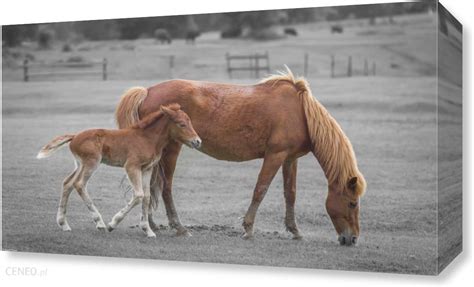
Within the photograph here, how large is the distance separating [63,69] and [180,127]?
6.98 feet

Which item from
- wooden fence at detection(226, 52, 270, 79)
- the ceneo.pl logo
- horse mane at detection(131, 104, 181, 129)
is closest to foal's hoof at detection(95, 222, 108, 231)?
the ceneo.pl logo

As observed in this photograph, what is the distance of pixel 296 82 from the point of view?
7.18 m

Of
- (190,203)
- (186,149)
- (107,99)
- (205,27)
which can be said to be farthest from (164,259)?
(205,27)

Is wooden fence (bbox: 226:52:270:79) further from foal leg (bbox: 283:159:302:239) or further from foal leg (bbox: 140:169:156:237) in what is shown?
foal leg (bbox: 140:169:156:237)

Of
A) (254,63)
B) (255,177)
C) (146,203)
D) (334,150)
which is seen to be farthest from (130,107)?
(334,150)

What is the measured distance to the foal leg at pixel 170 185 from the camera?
24.2 feet

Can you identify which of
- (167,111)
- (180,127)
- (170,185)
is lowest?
(170,185)

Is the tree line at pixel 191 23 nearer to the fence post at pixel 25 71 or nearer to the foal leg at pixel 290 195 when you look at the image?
the fence post at pixel 25 71

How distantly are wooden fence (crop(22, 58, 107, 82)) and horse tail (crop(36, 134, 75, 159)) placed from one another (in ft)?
3.09

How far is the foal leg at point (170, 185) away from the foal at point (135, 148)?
0.18m

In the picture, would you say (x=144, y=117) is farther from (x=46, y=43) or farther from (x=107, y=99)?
(x=46, y=43)

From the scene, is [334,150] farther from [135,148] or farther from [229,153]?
[135,148]

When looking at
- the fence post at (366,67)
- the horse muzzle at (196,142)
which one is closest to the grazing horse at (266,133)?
the horse muzzle at (196,142)

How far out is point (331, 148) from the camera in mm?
6879
